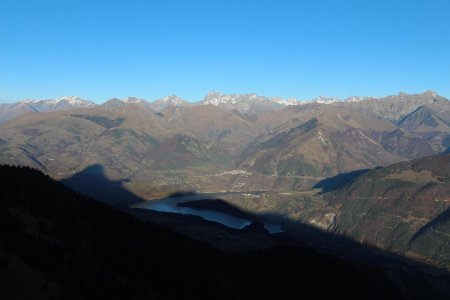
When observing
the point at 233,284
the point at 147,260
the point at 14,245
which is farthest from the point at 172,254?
the point at 14,245

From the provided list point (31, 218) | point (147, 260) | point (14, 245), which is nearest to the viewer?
point (14, 245)

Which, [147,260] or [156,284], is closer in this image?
[156,284]

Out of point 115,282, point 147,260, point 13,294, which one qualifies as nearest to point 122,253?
point 147,260

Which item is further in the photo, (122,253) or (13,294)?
(122,253)

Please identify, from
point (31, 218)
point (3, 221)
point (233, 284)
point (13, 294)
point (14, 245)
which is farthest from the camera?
point (233, 284)

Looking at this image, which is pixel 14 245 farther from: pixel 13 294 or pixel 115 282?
pixel 115 282

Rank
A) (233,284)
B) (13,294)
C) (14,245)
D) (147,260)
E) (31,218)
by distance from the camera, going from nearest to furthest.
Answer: (13,294), (14,245), (31,218), (147,260), (233,284)

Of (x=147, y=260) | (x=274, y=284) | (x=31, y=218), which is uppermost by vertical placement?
(x=31, y=218)

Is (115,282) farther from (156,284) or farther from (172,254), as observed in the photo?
(172,254)

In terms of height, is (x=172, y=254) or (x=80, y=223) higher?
(x=80, y=223)
